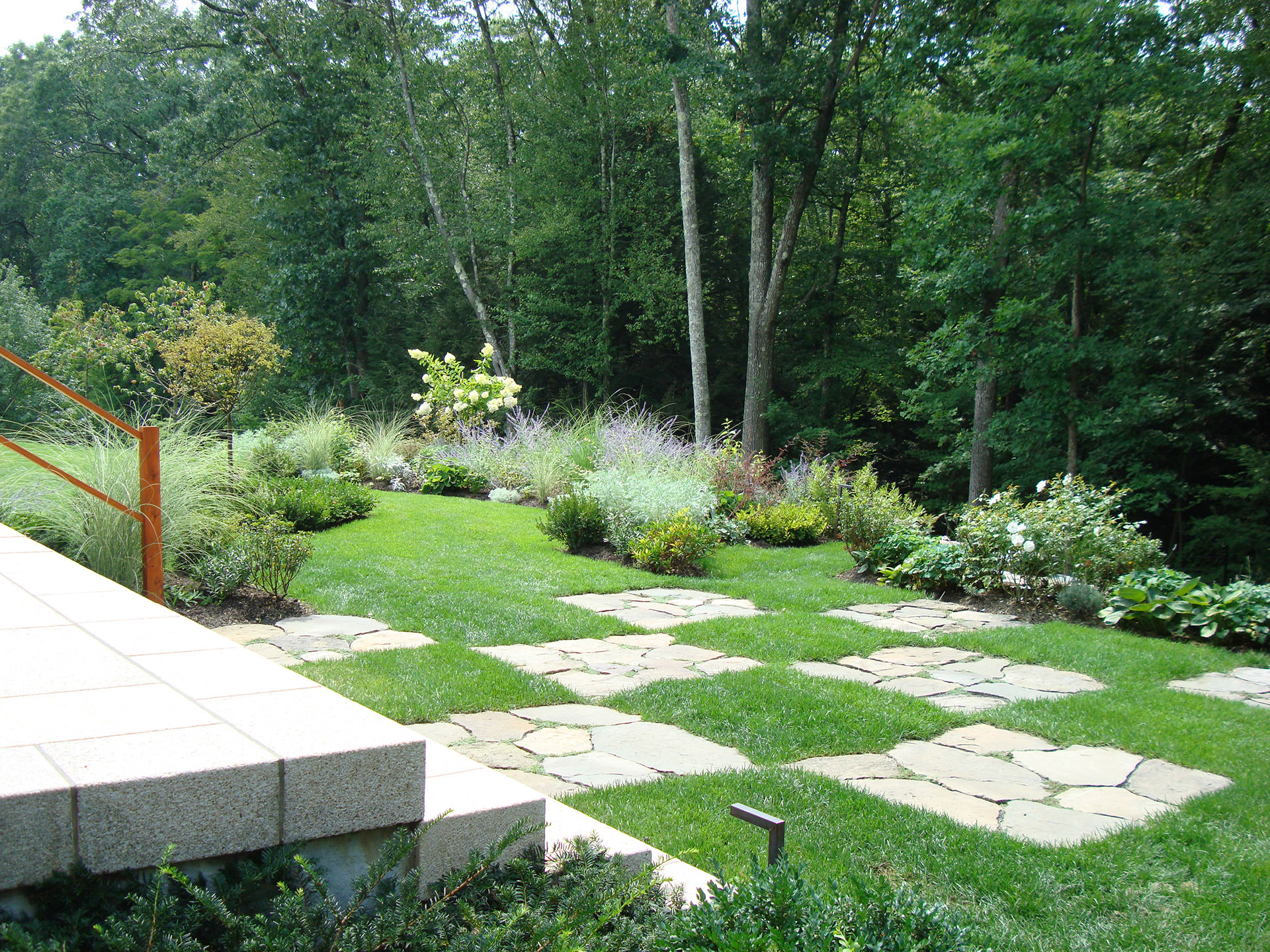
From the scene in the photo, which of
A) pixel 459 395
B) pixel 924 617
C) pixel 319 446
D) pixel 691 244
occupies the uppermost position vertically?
pixel 691 244

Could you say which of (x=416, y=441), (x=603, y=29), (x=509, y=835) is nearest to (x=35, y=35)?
(x=603, y=29)

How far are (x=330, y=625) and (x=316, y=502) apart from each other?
3.76 metres

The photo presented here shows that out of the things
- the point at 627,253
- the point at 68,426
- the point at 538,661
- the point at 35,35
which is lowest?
the point at 538,661

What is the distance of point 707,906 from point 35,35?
4508 cm

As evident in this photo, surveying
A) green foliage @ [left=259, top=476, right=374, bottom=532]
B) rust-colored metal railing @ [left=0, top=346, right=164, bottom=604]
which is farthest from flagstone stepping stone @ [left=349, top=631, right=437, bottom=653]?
green foliage @ [left=259, top=476, right=374, bottom=532]

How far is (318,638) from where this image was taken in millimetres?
5035

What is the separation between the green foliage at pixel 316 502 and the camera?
8.62 m

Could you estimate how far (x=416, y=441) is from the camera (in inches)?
585

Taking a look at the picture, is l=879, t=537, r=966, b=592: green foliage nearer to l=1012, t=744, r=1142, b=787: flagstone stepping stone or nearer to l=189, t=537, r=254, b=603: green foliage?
l=1012, t=744, r=1142, b=787: flagstone stepping stone

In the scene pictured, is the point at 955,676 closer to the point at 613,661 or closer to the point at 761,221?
the point at 613,661

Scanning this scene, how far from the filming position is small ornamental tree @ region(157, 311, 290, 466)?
32.5 ft

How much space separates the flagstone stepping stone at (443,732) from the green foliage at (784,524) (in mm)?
6642

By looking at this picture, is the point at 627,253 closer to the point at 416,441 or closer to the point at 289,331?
the point at 416,441

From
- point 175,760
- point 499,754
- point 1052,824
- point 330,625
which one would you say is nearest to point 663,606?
point 330,625
